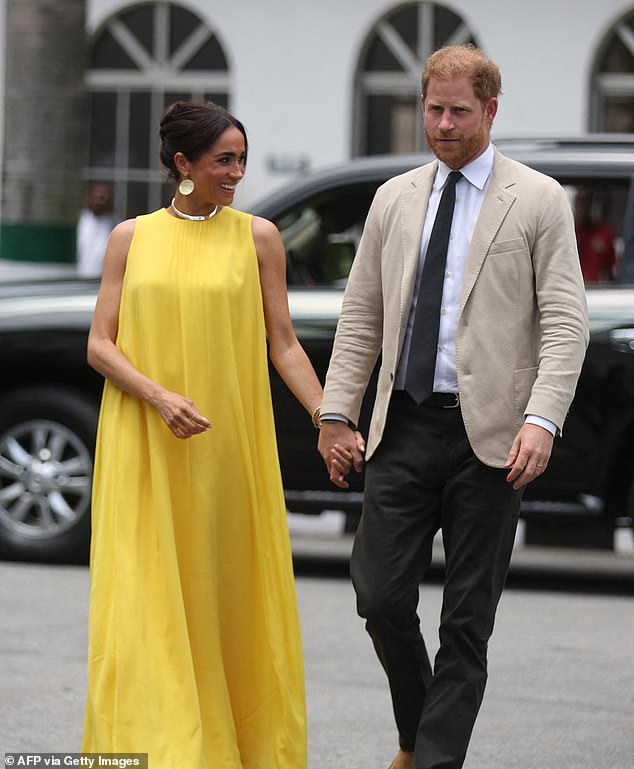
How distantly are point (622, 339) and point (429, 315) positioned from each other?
11.6ft

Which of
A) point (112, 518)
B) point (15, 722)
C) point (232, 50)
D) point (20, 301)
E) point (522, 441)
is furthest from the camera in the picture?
point (232, 50)

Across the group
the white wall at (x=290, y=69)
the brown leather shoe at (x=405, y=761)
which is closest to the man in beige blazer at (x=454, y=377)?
the brown leather shoe at (x=405, y=761)

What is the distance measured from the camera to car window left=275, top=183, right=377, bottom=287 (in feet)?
27.1

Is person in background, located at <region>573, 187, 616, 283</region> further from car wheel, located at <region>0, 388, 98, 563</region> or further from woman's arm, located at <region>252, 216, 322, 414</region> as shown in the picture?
woman's arm, located at <region>252, 216, 322, 414</region>

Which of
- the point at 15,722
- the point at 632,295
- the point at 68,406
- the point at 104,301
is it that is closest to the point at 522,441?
the point at 104,301

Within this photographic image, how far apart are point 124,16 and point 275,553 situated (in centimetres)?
1404

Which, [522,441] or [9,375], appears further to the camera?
[9,375]

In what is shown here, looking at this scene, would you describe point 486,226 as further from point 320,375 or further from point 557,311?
point 320,375

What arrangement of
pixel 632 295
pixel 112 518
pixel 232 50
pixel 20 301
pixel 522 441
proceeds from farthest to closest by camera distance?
pixel 232 50
pixel 20 301
pixel 632 295
pixel 112 518
pixel 522 441

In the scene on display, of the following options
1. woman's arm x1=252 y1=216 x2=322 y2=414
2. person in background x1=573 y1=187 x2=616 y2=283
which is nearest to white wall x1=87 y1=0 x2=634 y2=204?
person in background x1=573 y1=187 x2=616 y2=283

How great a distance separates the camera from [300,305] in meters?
8.16

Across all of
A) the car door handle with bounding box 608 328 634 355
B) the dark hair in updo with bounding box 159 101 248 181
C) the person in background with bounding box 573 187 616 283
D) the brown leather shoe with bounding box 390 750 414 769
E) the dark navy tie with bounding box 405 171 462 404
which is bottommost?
the brown leather shoe with bounding box 390 750 414 769

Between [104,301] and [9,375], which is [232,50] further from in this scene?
[104,301]

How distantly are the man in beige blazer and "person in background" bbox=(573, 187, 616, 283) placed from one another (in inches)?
132
